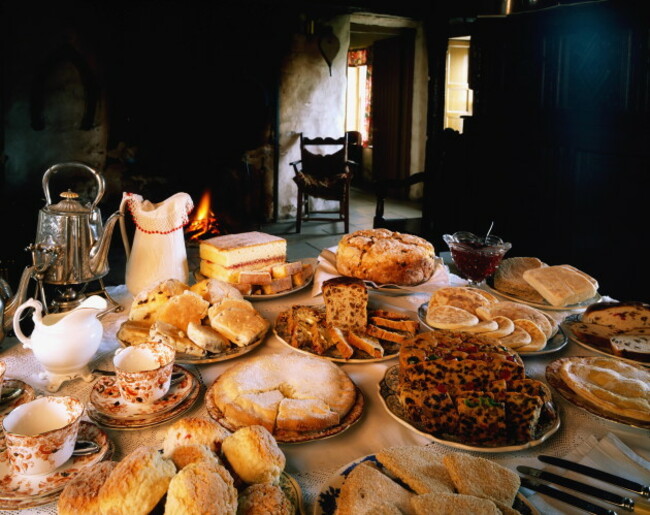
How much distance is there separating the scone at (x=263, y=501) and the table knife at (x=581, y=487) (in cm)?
47

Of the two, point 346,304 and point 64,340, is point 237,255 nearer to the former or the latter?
point 346,304

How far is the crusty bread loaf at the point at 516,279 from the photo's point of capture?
6.47 ft

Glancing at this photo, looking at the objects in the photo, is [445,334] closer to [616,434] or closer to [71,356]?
[616,434]

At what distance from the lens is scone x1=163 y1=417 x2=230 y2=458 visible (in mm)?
865

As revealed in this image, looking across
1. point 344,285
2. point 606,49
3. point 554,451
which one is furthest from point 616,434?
point 606,49

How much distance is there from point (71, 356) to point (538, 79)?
3.77 metres

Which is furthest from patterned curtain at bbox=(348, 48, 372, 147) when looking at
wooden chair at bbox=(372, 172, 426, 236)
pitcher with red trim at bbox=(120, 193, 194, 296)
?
pitcher with red trim at bbox=(120, 193, 194, 296)

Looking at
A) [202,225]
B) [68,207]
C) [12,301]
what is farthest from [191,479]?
[202,225]

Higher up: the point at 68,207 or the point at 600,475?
the point at 68,207

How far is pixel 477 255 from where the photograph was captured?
76.7 inches

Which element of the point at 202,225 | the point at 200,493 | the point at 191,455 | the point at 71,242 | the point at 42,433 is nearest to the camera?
the point at 200,493

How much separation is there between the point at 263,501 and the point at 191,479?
115 mm

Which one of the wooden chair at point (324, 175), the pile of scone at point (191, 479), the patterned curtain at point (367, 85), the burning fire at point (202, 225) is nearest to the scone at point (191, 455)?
the pile of scone at point (191, 479)

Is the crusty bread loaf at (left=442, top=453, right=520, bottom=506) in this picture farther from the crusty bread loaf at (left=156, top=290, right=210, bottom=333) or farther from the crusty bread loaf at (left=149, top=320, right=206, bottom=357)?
the crusty bread loaf at (left=156, top=290, right=210, bottom=333)
